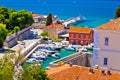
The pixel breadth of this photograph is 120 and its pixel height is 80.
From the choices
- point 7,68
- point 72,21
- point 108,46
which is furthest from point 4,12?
point 7,68

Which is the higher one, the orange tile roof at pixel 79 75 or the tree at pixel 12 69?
the tree at pixel 12 69

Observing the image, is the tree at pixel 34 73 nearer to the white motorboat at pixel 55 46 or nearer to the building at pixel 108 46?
the building at pixel 108 46

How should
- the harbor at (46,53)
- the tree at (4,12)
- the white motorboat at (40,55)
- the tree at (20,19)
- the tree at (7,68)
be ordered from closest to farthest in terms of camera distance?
the tree at (7,68)
the harbor at (46,53)
the white motorboat at (40,55)
the tree at (20,19)
the tree at (4,12)

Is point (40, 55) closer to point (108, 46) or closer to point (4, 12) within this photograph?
point (4, 12)

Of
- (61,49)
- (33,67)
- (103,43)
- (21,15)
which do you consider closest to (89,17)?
(21,15)

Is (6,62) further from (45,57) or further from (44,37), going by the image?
(44,37)

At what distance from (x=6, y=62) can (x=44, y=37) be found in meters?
40.3

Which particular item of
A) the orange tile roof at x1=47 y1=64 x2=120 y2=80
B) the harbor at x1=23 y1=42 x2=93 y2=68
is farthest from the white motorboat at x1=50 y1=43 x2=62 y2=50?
the orange tile roof at x1=47 y1=64 x2=120 y2=80

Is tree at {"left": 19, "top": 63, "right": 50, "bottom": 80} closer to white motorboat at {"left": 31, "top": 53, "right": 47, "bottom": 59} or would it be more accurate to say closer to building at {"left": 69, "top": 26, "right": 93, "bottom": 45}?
white motorboat at {"left": 31, "top": 53, "right": 47, "bottom": 59}

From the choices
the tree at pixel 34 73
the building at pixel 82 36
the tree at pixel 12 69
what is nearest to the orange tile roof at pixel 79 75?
the tree at pixel 34 73

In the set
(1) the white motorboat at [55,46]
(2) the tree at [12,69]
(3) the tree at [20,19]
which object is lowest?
(1) the white motorboat at [55,46]

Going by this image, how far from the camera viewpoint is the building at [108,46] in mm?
25656

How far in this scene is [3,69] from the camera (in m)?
15.6

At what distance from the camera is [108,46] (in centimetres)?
2602
